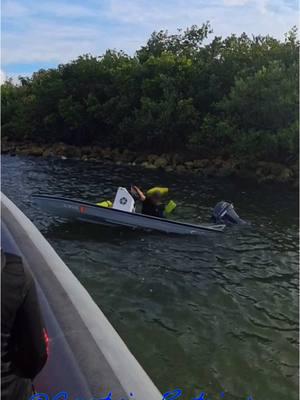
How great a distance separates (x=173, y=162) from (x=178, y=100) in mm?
4865

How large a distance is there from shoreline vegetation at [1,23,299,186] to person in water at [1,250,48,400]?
70.4 feet

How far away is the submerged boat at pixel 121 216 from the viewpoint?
38.6ft

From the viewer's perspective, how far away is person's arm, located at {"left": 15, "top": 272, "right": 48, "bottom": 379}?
1.95m

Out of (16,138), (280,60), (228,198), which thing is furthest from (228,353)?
(16,138)

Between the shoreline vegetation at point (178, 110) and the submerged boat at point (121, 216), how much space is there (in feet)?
40.1

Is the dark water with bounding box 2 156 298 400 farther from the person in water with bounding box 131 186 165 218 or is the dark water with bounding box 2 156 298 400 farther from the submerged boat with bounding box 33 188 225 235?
the person in water with bounding box 131 186 165 218

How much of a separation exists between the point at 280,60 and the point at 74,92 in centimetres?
1926

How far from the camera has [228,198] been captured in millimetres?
18641

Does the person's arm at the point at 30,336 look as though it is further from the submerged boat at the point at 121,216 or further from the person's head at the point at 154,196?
the person's head at the point at 154,196

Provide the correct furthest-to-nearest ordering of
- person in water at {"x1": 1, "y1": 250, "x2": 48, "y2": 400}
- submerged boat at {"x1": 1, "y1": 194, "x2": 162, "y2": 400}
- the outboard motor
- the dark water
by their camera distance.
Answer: the outboard motor, the dark water, submerged boat at {"x1": 1, "y1": 194, "x2": 162, "y2": 400}, person in water at {"x1": 1, "y1": 250, "x2": 48, "y2": 400}

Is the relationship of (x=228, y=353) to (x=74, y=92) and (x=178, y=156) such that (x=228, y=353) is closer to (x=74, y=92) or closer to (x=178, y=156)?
(x=178, y=156)

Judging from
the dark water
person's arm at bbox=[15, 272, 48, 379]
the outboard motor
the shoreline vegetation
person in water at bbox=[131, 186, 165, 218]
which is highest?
the shoreline vegetation

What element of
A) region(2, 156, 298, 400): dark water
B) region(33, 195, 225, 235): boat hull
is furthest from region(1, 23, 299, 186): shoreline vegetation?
region(33, 195, 225, 235): boat hull

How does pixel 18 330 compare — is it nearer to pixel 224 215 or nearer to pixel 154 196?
pixel 154 196
